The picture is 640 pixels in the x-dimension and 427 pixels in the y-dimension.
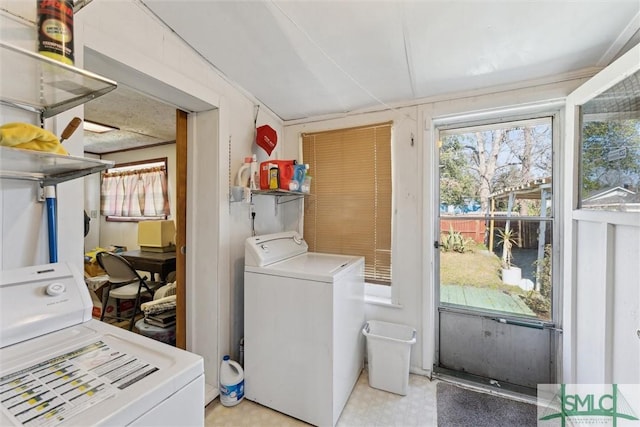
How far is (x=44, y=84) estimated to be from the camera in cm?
94

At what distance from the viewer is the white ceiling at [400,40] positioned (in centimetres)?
132

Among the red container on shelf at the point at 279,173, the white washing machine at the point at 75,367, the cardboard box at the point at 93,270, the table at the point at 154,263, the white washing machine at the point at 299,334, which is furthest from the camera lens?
the cardboard box at the point at 93,270

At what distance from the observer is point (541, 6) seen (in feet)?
4.15

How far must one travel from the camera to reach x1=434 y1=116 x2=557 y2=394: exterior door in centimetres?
195

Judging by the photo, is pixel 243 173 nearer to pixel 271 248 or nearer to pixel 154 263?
pixel 271 248

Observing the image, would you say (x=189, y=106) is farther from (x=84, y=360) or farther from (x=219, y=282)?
(x=84, y=360)

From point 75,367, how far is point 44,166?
0.70 m

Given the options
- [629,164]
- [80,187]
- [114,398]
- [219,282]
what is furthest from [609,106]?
[80,187]

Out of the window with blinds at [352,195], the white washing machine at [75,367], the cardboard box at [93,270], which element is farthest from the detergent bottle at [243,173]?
the cardboard box at [93,270]

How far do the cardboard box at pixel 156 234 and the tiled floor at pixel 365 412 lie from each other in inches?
78.2

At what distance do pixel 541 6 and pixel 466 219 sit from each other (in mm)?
1361

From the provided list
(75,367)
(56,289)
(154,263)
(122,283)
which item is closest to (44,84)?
(56,289)

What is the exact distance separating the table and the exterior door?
258 centimetres

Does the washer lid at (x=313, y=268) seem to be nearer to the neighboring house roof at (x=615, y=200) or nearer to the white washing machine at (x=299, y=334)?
the white washing machine at (x=299, y=334)
